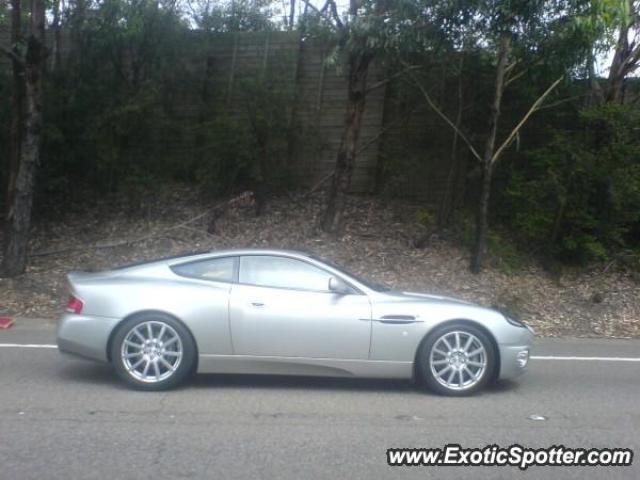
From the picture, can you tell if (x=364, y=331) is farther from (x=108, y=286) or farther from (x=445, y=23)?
(x=445, y=23)

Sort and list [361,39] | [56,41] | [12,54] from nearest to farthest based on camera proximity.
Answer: [12,54], [361,39], [56,41]

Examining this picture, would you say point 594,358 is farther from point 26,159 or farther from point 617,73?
point 26,159

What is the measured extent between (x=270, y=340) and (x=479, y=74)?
29.3ft

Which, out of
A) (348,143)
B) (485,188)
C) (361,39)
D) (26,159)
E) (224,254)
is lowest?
(224,254)

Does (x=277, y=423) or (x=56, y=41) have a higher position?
(x=56, y=41)

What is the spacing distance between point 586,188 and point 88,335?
32.0 feet

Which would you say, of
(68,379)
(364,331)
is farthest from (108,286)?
(364,331)

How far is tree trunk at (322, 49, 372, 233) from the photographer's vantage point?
46.4 ft

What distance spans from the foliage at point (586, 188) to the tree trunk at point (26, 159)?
329 inches

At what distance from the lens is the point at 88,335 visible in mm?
7355

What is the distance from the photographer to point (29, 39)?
489 inches

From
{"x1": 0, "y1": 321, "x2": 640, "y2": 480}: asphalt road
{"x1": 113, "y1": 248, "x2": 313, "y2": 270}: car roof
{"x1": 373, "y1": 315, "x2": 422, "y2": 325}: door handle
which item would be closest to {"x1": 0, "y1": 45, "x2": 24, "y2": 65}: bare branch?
{"x1": 0, "y1": 321, "x2": 640, "y2": 480}: asphalt road

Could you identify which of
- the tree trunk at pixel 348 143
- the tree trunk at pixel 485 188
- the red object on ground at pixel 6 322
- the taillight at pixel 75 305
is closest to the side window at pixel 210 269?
the taillight at pixel 75 305

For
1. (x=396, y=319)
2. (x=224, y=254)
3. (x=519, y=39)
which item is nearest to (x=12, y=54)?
(x=224, y=254)
